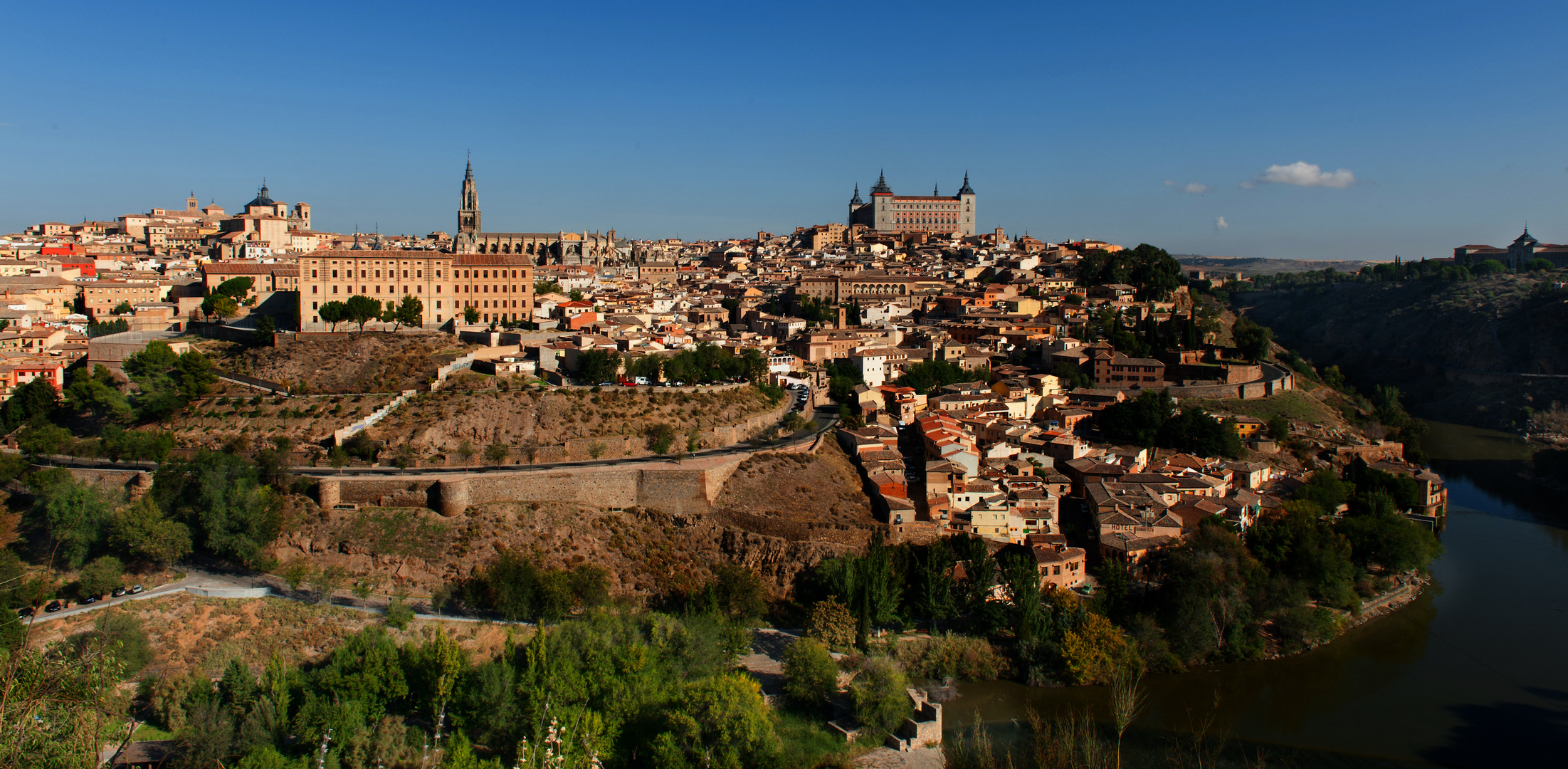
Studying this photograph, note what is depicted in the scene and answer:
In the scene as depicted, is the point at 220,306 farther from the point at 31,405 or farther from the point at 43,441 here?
the point at 43,441

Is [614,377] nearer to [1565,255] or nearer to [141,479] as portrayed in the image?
[141,479]

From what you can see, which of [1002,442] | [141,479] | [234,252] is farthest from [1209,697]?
[234,252]

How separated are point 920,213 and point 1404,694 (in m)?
60.0

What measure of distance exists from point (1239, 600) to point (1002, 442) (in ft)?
26.8

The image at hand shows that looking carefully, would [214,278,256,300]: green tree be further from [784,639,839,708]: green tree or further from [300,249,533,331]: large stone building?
[784,639,839,708]: green tree

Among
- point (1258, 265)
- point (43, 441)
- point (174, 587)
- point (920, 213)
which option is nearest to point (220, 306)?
point (43, 441)

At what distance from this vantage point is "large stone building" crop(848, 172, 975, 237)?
73812 mm

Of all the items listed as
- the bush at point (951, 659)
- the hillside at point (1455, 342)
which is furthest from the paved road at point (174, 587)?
the hillside at point (1455, 342)

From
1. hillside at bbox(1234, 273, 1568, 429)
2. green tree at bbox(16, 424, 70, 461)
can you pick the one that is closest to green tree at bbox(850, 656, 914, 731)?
green tree at bbox(16, 424, 70, 461)

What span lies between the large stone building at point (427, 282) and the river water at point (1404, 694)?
71.6ft

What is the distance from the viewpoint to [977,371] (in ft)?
108

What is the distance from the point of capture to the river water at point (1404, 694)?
15898mm

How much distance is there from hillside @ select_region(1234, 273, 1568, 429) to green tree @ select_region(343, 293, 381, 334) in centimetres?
4589

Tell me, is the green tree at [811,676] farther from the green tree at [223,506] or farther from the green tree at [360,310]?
the green tree at [360,310]
